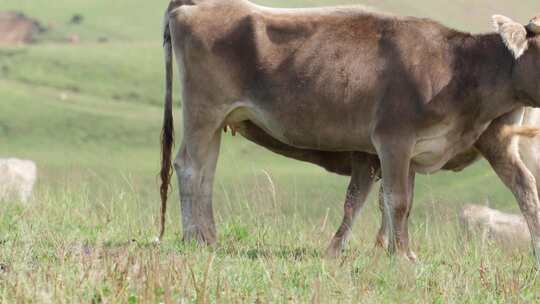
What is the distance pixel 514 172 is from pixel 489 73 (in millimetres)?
885

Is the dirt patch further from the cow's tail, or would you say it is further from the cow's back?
the cow's back

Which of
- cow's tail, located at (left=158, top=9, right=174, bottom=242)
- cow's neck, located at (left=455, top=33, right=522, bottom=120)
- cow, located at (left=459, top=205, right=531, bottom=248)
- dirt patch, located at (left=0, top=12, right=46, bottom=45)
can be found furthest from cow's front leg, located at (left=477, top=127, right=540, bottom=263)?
dirt patch, located at (left=0, top=12, right=46, bottom=45)

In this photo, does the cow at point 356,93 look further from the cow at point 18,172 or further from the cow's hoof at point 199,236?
the cow at point 18,172

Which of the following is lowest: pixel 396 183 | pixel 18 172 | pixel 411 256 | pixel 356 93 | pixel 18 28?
pixel 18 28

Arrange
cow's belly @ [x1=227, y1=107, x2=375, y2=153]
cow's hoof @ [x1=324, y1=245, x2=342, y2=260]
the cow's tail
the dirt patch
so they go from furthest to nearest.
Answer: the dirt patch, the cow's tail, cow's belly @ [x1=227, y1=107, x2=375, y2=153], cow's hoof @ [x1=324, y1=245, x2=342, y2=260]

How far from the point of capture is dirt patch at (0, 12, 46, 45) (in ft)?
226

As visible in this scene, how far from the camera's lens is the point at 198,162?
35.2ft

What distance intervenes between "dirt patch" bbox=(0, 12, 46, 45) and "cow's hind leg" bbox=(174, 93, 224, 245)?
2300 inches

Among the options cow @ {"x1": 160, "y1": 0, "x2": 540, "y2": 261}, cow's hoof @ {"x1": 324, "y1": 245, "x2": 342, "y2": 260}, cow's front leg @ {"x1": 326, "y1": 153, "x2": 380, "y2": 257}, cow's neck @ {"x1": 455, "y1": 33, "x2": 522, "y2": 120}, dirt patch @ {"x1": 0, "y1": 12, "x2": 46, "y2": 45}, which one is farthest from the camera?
dirt patch @ {"x1": 0, "y1": 12, "x2": 46, "y2": 45}

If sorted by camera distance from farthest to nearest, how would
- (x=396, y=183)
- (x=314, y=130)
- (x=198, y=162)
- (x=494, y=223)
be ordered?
(x=494, y=223), (x=198, y=162), (x=314, y=130), (x=396, y=183)

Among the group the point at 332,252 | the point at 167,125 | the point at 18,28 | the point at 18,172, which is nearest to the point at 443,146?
the point at 332,252

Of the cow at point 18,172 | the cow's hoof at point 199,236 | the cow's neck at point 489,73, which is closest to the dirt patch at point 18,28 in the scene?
the cow at point 18,172

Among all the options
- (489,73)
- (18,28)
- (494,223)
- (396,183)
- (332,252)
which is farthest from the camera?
(18,28)

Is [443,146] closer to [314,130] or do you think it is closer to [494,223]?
[314,130]
